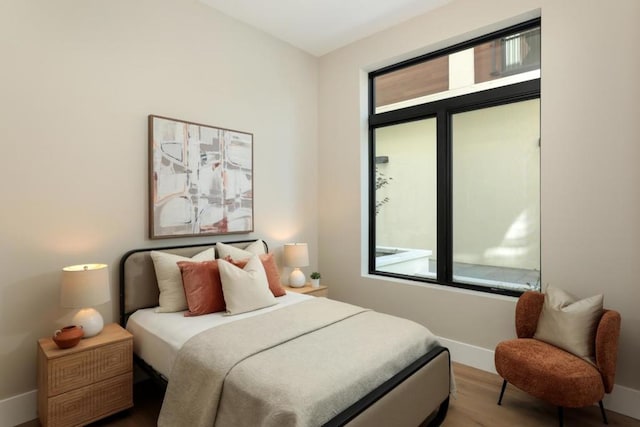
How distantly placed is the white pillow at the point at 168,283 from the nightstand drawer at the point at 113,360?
13.5 inches

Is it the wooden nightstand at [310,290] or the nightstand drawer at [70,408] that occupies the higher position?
the wooden nightstand at [310,290]

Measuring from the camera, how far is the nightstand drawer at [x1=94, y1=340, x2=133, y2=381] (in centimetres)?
213

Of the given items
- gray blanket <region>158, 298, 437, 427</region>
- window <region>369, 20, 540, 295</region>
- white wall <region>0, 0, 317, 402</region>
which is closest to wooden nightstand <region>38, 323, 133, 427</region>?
white wall <region>0, 0, 317, 402</region>

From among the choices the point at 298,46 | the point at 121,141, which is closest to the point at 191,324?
the point at 121,141

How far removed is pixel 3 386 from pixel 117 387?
2.28ft

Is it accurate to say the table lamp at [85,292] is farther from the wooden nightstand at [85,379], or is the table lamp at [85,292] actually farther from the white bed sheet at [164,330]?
the white bed sheet at [164,330]

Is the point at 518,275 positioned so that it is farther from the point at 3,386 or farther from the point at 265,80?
the point at 3,386

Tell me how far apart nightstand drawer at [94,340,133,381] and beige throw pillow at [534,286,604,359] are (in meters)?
2.71

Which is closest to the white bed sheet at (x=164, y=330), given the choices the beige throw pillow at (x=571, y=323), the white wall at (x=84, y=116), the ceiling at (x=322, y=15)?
the white wall at (x=84, y=116)

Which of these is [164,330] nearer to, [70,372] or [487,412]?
[70,372]

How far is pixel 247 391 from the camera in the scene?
5.01 ft

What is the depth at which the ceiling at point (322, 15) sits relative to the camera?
313 centimetres

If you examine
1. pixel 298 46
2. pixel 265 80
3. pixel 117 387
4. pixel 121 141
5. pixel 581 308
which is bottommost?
pixel 117 387

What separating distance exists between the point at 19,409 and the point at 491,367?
3.39 m
